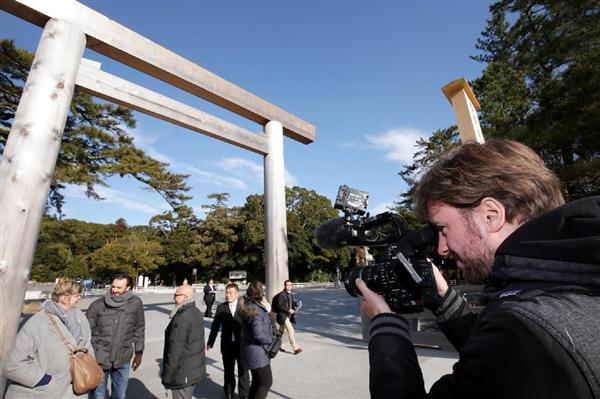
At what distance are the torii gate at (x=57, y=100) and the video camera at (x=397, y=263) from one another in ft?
9.86

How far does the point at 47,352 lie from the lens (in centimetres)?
274

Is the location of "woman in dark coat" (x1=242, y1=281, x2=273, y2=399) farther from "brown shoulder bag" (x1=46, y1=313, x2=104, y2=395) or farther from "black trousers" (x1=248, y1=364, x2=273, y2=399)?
"brown shoulder bag" (x1=46, y1=313, x2=104, y2=395)

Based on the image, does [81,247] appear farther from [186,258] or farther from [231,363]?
[231,363]

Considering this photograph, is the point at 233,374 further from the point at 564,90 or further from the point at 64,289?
the point at 564,90

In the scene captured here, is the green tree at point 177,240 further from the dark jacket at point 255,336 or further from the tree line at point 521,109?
the dark jacket at point 255,336

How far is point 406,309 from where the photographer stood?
1145mm

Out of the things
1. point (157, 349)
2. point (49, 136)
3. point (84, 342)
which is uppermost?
point (49, 136)

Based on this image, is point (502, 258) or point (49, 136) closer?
point (502, 258)

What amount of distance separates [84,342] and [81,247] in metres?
53.3

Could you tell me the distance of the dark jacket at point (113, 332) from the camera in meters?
3.85

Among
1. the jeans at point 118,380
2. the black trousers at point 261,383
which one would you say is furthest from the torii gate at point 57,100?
the black trousers at point 261,383

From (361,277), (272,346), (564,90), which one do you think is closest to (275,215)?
(272,346)

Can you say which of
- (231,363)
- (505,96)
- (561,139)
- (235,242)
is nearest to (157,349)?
(231,363)

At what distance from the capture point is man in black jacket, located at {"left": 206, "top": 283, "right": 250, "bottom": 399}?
4435 mm
